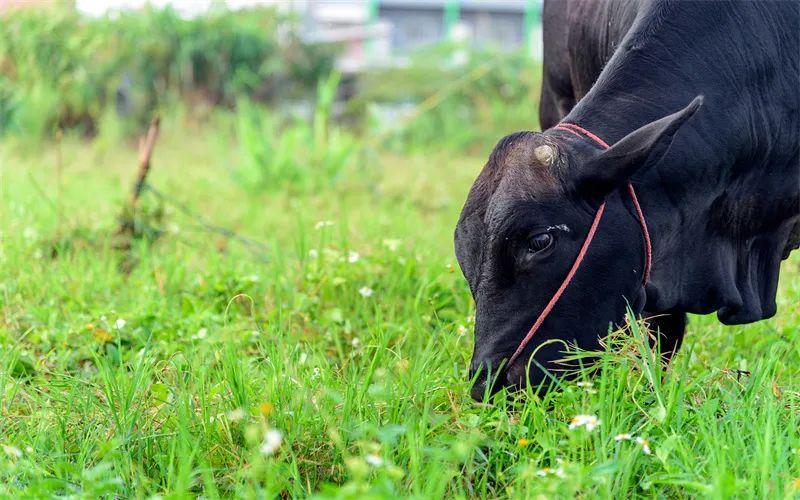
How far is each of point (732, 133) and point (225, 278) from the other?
196cm

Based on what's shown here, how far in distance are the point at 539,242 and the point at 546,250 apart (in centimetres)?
3

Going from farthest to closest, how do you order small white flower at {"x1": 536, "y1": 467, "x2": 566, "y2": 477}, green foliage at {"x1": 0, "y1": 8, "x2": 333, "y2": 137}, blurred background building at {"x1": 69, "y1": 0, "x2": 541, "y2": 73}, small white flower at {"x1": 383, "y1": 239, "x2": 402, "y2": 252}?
blurred background building at {"x1": 69, "y1": 0, "x2": 541, "y2": 73} → green foliage at {"x1": 0, "y1": 8, "x2": 333, "y2": 137} → small white flower at {"x1": 383, "y1": 239, "x2": 402, "y2": 252} → small white flower at {"x1": 536, "y1": 467, "x2": 566, "y2": 477}

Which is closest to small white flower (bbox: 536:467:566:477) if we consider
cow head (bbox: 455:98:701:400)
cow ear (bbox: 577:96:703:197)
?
cow head (bbox: 455:98:701:400)

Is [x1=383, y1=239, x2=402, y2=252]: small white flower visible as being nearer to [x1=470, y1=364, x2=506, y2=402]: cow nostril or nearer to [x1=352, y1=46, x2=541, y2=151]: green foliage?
[x1=470, y1=364, x2=506, y2=402]: cow nostril

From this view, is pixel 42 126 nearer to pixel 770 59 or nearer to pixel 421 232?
pixel 421 232

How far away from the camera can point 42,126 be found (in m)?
7.86

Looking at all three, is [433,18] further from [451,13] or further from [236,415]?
[236,415]

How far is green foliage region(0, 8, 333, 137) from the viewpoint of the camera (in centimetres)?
826

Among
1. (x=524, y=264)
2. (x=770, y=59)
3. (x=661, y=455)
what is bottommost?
(x=661, y=455)

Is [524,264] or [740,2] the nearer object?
[524,264]

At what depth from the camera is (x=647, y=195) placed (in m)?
2.63

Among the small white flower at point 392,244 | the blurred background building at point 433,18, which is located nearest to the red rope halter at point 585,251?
the small white flower at point 392,244

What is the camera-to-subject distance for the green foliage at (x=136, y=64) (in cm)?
826

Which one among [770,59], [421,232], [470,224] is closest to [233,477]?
[470,224]
